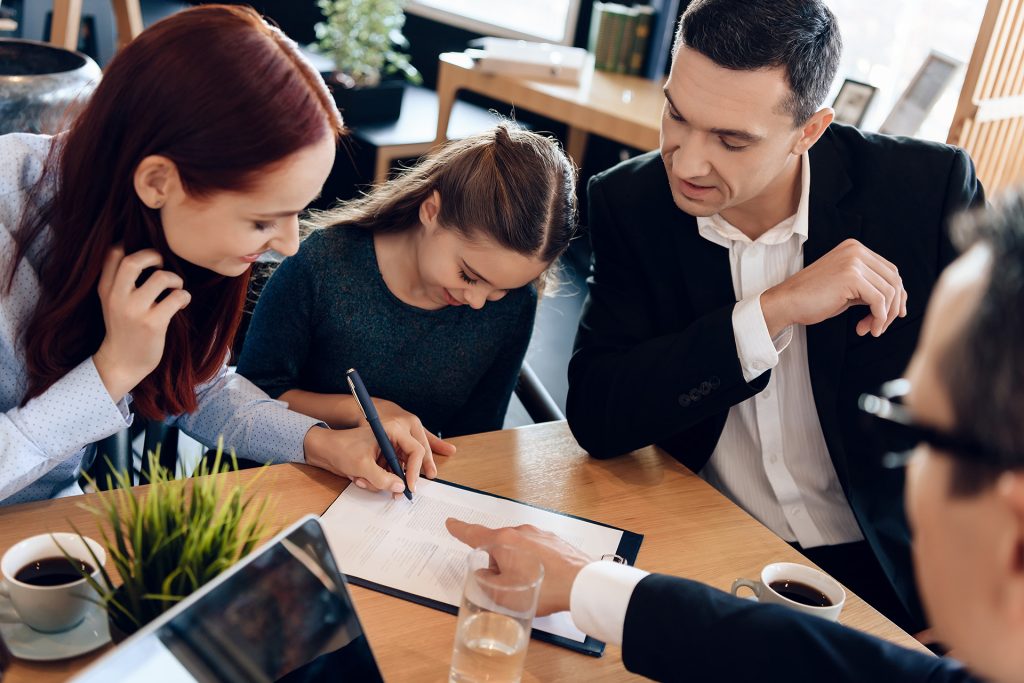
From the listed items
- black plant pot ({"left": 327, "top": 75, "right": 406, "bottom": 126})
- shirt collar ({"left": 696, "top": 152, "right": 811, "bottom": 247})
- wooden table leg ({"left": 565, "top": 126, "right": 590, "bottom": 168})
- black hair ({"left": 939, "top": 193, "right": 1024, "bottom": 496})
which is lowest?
wooden table leg ({"left": 565, "top": 126, "right": 590, "bottom": 168})

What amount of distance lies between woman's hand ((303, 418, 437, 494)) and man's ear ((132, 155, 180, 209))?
0.40 meters

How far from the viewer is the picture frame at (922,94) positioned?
286cm

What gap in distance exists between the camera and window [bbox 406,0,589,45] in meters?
4.56

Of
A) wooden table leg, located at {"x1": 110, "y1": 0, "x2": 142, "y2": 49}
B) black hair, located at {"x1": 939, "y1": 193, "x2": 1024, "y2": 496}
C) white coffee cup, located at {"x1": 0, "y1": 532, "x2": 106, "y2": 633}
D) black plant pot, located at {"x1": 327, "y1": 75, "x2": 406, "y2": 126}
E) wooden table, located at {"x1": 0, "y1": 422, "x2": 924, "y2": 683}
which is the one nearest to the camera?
black hair, located at {"x1": 939, "y1": 193, "x2": 1024, "y2": 496}

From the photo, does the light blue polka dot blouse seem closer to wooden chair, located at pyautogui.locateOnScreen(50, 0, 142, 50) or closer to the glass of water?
the glass of water

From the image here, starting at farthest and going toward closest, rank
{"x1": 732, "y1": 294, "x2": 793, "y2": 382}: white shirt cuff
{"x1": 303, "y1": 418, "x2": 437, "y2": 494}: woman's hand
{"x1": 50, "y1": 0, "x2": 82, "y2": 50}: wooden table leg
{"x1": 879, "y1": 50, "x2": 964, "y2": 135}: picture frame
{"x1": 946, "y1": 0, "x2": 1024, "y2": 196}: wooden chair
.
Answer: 1. {"x1": 50, "y1": 0, "x2": 82, "y2": 50}: wooden table leg
2. {"x1": 879, "y1": 50, "x2": 964, "y2": 135}: picture frame
3. {"x1": 946, "y1": 0, "x2": 1024, "y2": 196}: wooden chair
4. {"x1": 732, "y1": 294, "x2": 793, "y2": 382}: white shirt cuff
5. {"x1": 303, "y1": 418, "x2": 437, "y2": 494}: woman's hand

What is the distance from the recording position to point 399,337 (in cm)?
178

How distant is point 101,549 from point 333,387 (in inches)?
27.8

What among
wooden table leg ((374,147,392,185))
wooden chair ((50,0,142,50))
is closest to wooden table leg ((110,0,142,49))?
wooden chair ((50,0,142,50))

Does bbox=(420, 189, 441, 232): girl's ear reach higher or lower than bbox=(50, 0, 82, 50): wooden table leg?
higher

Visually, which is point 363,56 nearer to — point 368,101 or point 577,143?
point 368,101

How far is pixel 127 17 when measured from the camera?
318 cm

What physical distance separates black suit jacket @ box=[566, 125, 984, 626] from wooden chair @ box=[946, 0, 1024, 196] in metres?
0.80

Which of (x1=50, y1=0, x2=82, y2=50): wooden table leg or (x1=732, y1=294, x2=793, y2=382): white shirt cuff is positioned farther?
(x1=50, y1=0, x2=82, y2=50): wooden table leg
